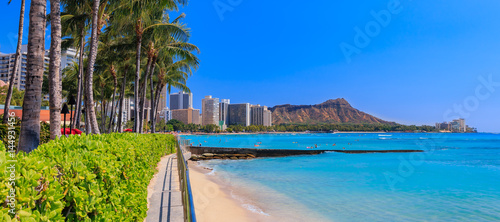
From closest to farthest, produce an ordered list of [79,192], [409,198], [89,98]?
1. [79,192]
2. [89,98]
3. [409,198]

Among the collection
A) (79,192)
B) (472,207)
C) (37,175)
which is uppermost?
(37,175)

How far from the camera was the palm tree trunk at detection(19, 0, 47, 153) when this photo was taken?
540cm

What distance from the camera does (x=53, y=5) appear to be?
6.94 m

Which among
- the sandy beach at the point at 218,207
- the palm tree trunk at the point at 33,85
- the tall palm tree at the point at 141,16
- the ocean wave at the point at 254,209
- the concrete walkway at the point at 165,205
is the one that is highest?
the tall palm tree at the point at 141,16

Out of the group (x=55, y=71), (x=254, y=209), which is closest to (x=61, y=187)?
(x=55, y=71)

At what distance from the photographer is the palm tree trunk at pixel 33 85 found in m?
5.40

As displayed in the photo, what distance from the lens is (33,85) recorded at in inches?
218

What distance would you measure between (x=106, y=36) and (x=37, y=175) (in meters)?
18.5

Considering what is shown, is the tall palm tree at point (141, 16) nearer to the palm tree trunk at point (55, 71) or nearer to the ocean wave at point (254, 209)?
the palm tree trunk at point (55, 71)

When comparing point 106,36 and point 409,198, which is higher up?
point 106,36

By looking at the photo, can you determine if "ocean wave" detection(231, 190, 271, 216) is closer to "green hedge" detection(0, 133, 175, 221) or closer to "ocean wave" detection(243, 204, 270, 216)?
"ocean wave" detection(243, 204, 270, 216)

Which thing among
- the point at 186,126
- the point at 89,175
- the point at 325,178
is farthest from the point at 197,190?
the point at 186,126

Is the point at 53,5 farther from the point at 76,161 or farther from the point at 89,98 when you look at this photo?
the point at 76,161

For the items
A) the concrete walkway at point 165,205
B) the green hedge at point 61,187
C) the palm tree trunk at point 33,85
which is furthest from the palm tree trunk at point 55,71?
the green hedge at point 61,187
